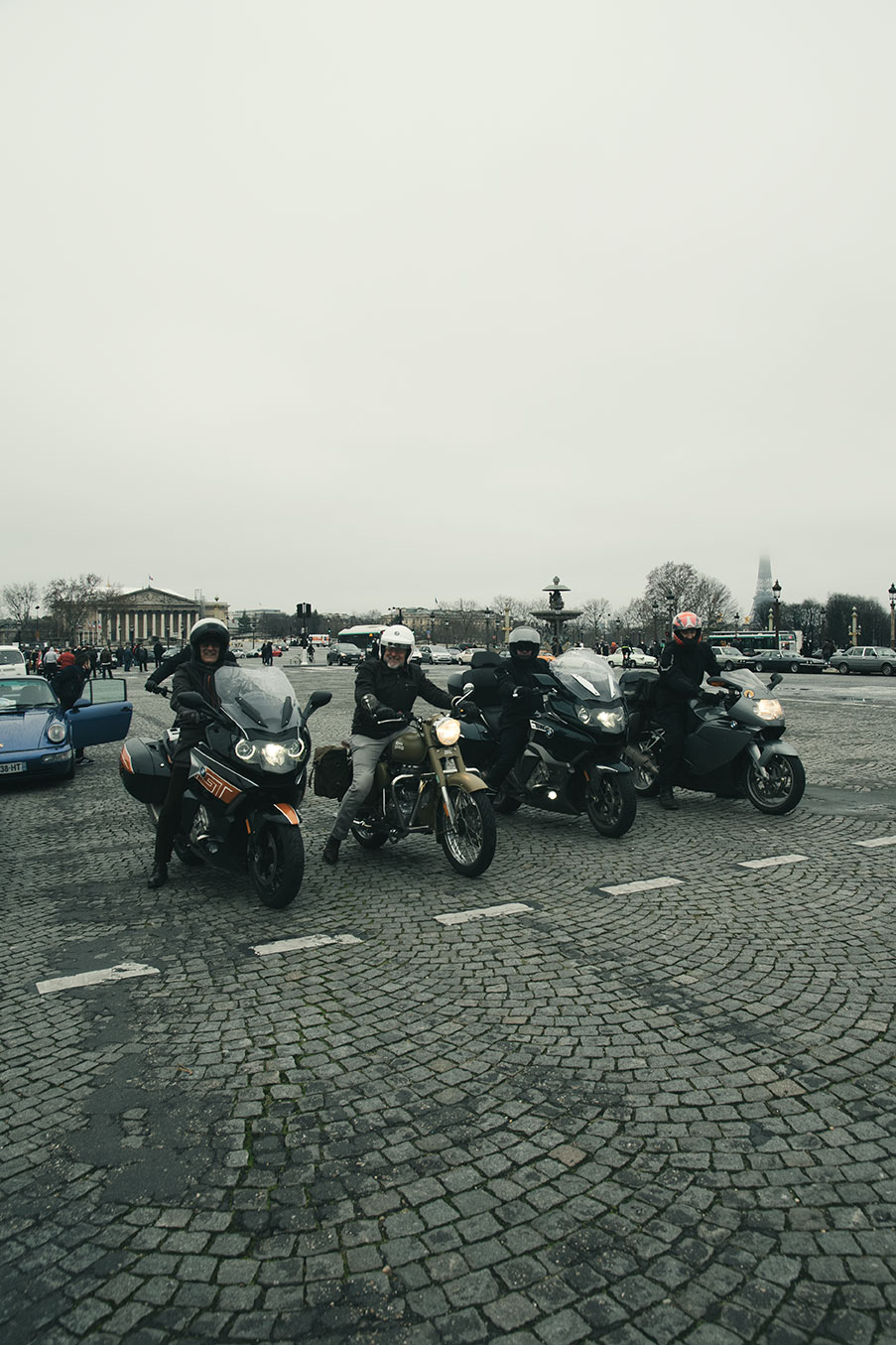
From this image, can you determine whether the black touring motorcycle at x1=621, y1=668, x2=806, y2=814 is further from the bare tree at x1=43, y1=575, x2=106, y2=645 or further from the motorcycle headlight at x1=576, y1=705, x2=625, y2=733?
the bare tree at x1=43, y1=575, x2=106, y2=645

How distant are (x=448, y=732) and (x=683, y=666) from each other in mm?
3357

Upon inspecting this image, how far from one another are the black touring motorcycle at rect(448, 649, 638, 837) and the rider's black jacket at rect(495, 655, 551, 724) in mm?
77

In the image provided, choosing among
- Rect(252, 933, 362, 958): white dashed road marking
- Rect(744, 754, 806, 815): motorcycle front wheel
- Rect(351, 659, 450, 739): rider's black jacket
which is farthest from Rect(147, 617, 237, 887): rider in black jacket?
Rect(744, 754, 806, 815): motorcycle front wheel

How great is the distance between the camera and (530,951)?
14.6ft

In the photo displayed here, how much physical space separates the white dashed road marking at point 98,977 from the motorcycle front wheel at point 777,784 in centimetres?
566

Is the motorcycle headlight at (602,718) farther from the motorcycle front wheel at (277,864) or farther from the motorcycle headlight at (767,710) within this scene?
the motorcycle front wheel at (277,864)

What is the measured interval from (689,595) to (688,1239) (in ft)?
294

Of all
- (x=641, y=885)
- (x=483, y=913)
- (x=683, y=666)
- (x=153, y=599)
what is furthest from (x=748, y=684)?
(x=153, y=599)

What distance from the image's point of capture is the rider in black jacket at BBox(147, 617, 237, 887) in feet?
18.7

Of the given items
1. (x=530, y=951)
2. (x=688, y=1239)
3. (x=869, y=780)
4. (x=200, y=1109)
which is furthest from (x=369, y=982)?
(x=869, y=780)

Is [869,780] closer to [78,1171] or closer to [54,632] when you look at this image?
[78,1171]

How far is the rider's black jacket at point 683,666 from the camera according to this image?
835 centimetres

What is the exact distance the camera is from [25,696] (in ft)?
37.0

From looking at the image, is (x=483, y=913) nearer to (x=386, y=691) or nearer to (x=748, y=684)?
(x=386, y=691)
